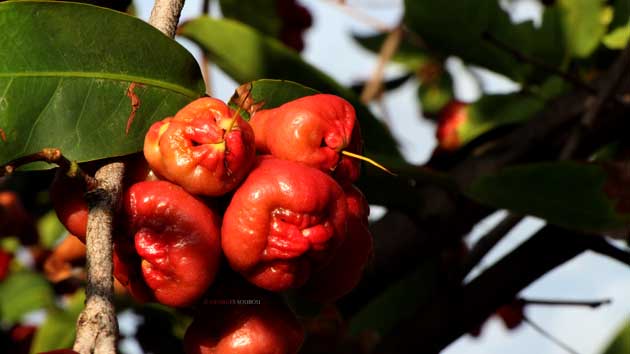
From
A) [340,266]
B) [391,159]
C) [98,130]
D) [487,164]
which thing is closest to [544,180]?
[391,159]

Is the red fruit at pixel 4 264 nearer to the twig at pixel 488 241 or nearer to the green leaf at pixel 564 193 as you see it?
the twig at pixel 488 241

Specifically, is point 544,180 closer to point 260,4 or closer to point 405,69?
point 260,4

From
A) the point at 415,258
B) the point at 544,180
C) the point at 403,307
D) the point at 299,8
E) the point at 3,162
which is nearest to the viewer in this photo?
the point at 3,162

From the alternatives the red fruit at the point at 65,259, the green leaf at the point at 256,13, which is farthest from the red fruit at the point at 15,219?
the green leaf at the point at 256,13

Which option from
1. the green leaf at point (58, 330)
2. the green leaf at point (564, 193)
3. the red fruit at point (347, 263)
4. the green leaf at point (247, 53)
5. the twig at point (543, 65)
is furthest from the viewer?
the green leaf at point (58, 330)

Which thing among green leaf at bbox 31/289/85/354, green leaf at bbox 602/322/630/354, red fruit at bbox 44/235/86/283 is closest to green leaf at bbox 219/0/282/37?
red fruit at bbox 44/235/86/283
